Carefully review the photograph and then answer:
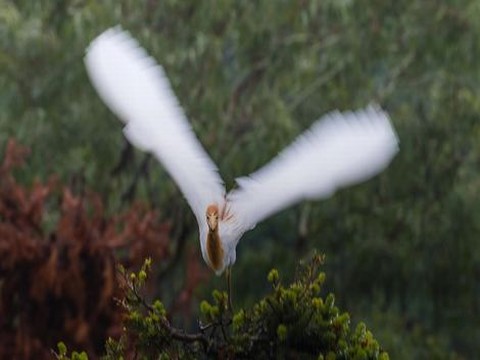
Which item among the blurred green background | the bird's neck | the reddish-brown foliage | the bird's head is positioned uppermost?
the bird's head

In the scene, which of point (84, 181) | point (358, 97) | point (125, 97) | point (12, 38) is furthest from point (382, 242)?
point (125, 97)

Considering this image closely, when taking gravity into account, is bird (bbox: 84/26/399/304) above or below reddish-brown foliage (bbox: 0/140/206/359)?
above

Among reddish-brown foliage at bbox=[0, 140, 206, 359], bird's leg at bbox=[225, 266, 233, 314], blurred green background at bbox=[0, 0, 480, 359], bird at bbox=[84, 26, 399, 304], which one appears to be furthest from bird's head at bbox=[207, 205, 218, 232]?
blurred green background at bbox=[0, 0, 480, 359]

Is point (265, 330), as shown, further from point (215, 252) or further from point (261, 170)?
point (261, 170)

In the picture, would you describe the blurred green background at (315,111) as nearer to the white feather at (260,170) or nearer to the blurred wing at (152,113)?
the blurred wing at (152,113)

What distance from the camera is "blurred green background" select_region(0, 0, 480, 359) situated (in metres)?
11.7

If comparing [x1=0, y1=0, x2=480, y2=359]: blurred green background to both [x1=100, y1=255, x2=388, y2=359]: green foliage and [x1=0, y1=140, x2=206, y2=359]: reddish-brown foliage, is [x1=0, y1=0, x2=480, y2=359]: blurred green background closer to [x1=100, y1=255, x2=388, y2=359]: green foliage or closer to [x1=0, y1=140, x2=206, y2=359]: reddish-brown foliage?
[x1=0, y1=140, x2=206, y2=359]: reddish-brown foliage

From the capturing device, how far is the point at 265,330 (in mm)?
3195

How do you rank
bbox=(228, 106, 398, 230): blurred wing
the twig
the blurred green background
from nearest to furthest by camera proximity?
bbox=(228, 106, 398, 230): blurred wing
the twig
the blurred green background

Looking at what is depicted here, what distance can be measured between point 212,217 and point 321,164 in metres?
0.25

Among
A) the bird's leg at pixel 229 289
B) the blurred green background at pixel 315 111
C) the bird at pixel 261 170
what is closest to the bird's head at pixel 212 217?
the bird at pixel 261 170

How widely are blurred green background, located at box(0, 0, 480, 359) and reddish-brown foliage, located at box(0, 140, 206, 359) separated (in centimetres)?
262

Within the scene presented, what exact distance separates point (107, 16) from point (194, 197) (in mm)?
8666

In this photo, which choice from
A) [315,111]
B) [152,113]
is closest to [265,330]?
[152,113]
